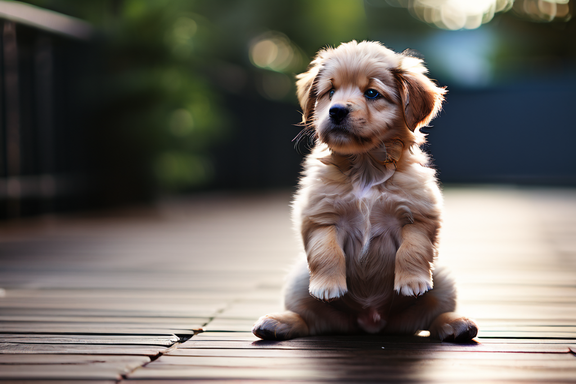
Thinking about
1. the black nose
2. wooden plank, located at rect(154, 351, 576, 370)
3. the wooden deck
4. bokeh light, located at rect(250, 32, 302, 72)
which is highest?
bokeh light, located at rect(250, 32, 302, 72)

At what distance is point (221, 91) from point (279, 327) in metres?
9.50

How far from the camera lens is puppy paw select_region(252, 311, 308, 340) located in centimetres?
213

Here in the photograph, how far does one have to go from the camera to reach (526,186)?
13555mm

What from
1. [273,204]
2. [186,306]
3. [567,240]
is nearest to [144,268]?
[186,306]

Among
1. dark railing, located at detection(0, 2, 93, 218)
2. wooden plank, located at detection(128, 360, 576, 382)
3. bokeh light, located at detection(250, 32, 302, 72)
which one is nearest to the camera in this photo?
wooden plank, located at detection(128, 360, 576, 382)

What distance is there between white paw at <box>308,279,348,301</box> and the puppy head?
47 cm

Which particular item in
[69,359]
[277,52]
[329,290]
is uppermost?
[277,52]

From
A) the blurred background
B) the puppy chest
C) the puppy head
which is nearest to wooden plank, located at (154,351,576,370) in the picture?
the puppy chest

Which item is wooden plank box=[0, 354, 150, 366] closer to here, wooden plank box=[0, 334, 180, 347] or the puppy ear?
wooden plank box=[0, 334, 180, 347]

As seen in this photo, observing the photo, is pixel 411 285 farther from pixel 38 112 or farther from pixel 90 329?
pixel 38 112

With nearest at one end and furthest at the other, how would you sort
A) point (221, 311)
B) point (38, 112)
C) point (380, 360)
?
point (380, 360) → point (221, 311) → point (38, 112)

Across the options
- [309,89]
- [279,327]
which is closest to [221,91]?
[309,89]

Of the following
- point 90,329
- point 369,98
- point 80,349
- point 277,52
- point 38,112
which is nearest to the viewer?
point 80,349

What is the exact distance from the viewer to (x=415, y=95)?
2.21 m
